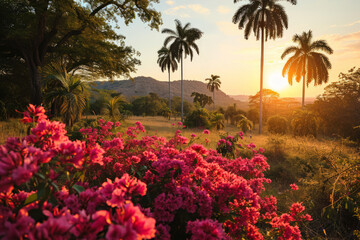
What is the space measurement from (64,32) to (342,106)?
92.0 ft

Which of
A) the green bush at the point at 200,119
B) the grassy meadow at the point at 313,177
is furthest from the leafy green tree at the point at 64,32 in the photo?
the green bush at the point at 200,119

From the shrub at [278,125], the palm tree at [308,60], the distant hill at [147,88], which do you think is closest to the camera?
the shrub at [278,125]

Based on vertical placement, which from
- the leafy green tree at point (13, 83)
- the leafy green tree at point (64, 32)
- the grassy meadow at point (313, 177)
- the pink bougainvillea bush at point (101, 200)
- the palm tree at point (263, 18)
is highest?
the palm tree at point (263, 18)

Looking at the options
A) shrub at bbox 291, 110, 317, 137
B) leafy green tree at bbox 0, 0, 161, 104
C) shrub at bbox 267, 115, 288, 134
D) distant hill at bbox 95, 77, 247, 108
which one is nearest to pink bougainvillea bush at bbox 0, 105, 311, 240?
leafy green tree at bbox 0, 0, 161, 104

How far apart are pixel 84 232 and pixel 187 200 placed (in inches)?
35.2

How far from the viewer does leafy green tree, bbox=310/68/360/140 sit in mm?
19094

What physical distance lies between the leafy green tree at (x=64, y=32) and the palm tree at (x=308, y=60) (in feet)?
79.5

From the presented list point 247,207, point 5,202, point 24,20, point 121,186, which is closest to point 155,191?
point 121,186

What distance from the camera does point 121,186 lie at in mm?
1079

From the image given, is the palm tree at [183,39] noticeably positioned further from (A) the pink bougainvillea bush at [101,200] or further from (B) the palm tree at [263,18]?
(A) the pink bougainvillea bush at [101,200]

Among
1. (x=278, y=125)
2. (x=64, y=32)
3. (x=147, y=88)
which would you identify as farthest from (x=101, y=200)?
(x=147, y=88)

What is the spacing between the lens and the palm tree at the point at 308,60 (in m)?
26.8

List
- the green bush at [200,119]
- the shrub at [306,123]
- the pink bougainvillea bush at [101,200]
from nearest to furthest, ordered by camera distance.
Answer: the pink bougainvillea bush at [101,200] < the shrub at [306,123] < the green bush at [200,119]

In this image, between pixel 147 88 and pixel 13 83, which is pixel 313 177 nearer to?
pixel 13 83
